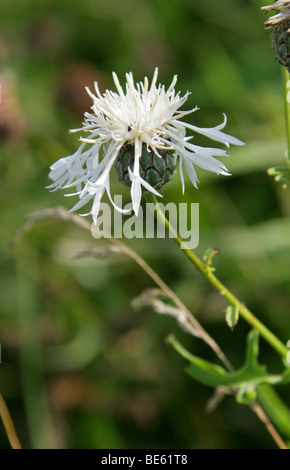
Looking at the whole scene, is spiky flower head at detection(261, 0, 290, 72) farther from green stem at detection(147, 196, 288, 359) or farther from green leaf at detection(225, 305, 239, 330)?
green leaf at detection(225, 305, 239, 330)

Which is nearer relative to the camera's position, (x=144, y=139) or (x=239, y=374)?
(x=144, y=139)

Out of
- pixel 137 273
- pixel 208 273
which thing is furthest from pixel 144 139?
pixel 137 273

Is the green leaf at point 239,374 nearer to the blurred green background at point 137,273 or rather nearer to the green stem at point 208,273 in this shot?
the green stem at point 208,273

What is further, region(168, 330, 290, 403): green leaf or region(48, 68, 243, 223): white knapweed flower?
region(168, 330, 290, 403): green leaf

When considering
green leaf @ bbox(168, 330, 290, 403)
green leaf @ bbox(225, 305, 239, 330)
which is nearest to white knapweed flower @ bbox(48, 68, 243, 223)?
green leaf @ bbox(225, 305, 239, 330)

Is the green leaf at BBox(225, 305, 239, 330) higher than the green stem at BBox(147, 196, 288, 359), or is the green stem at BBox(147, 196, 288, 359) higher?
the green stem at BBox(147, 196, 288, 359)

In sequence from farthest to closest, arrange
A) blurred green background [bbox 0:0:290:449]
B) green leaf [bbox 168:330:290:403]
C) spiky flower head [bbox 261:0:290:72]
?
blurred green background [bbox 0:0:290:449] < green leaf [bbox 168:330:290:403] < spiky flower head [bbox 261:0:290:72]

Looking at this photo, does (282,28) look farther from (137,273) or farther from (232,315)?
(137,273)

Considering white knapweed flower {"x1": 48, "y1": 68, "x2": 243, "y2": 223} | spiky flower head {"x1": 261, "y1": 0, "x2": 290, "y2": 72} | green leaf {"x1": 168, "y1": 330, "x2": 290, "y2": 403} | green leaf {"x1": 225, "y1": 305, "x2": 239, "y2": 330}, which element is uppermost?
spiky flower head {"x1": 261, "y1": 0, "x2": 290, "y2": 72}

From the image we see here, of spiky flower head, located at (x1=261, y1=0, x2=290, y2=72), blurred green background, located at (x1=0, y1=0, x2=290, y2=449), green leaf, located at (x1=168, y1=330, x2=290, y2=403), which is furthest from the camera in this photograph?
blurred green background, located at (x1=0, y1=0, x2=290, y2=449)
